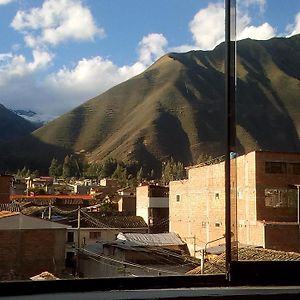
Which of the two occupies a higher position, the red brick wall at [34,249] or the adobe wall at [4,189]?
the adobe wall at [4,189]

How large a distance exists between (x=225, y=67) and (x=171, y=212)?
12.7 metres

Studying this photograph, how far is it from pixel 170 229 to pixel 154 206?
4.38ft

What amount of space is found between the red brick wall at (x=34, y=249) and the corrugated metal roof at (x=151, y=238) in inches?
134

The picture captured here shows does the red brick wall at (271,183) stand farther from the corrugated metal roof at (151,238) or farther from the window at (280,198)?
the corrugated metal roof at (151,238)

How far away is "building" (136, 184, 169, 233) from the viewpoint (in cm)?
1480

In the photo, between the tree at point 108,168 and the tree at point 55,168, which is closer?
the tree at point 108,168

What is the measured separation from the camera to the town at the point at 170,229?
4826mm

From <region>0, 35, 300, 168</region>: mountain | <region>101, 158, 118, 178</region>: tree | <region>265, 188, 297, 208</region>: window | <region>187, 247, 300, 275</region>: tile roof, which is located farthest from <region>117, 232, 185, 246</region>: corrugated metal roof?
<region>101, 158, 118, 178</region>: tree

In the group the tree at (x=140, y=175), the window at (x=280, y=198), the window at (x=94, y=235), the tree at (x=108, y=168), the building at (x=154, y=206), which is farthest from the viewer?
the tree at (x=108, y=168)

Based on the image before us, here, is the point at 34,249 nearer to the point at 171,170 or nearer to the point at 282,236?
the point at 282,236

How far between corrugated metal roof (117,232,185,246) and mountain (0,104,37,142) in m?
28.3

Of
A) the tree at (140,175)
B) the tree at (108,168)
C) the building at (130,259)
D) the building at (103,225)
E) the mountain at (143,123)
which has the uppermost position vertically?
the mountain at (143,123)

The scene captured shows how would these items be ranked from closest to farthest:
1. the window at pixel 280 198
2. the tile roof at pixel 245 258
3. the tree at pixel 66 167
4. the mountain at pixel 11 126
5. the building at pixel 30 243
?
the tile roof at pixel 245 258
the building at pixel 30 243
the window at pixel 280 198
the tree at pixel 66 167
the mountain at pixel 11 126

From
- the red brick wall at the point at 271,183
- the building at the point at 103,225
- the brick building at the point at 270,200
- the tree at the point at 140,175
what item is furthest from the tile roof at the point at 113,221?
the tree at the point at 140,175
